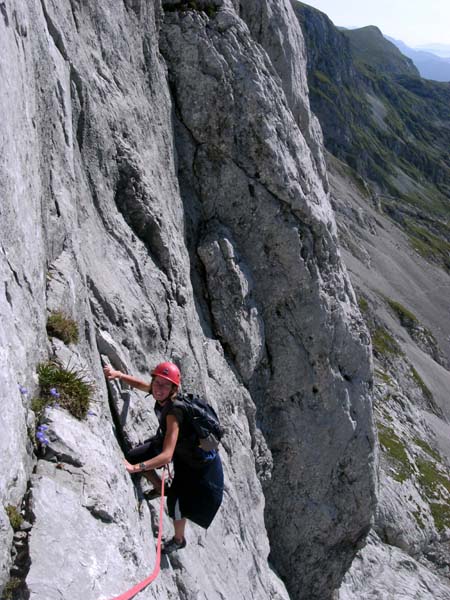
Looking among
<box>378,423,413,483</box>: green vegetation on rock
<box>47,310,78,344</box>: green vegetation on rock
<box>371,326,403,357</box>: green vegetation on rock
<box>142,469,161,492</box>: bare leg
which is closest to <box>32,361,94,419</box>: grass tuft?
<box>47,310,78,344</box>: green vegetation on rock

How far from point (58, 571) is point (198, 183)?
17.1 meters

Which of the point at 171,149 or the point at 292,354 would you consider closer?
the point at 171,149

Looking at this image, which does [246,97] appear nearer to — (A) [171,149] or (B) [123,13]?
(A) [171,149]

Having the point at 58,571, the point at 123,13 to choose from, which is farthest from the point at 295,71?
the point at 58,571

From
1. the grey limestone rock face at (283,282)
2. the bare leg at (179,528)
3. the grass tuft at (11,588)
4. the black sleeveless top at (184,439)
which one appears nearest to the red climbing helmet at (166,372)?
the black sleeveless top at (184,439)

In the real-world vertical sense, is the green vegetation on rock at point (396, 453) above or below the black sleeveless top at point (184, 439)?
below

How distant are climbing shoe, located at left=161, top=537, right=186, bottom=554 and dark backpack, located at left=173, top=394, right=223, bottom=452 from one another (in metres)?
2.65

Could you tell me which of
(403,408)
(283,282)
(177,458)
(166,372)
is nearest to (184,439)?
(177,458)

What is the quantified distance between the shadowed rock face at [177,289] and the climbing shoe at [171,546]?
0.38m

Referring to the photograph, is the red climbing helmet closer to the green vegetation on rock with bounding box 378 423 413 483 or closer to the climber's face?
the climber's face

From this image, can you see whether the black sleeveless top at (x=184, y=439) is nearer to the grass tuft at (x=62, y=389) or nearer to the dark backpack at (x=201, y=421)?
the dark backpack at (x=201, y=421)

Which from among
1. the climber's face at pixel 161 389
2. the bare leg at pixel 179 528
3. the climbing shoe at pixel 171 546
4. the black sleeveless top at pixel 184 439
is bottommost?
the climbing shoe at pixel 171 546

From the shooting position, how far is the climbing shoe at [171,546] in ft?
37.6

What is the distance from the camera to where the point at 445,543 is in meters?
46.1
